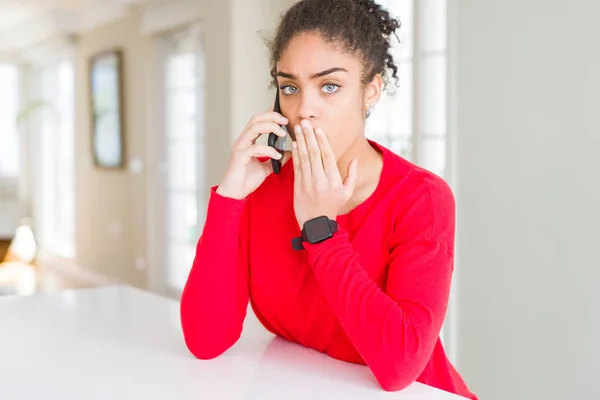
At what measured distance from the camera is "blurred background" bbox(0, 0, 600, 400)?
2146 millimetres

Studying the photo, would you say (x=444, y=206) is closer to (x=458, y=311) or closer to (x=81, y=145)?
(x=458, y=311)

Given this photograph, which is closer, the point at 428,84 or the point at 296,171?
the point at 296,171

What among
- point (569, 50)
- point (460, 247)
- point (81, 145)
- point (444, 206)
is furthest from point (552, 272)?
point (81, 145)

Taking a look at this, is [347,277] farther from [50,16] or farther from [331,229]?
[50,16]

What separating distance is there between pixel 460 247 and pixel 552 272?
15.5 inches

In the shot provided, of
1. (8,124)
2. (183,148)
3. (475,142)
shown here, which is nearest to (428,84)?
(475,142)

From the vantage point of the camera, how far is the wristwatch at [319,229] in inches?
40.9

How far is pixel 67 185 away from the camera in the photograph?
7320 millimetres

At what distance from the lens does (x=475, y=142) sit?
8.09 feet

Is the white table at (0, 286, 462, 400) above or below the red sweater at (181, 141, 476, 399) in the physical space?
below

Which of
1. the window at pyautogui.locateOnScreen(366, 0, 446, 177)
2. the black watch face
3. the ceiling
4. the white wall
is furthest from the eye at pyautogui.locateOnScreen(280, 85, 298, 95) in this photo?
the ceiling

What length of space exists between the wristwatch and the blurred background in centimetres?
58

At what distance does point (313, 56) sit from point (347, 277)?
367 millimetres

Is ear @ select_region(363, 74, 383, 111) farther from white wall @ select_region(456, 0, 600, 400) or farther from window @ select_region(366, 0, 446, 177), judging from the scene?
window @ select_region(366, 0, 446, 177)
